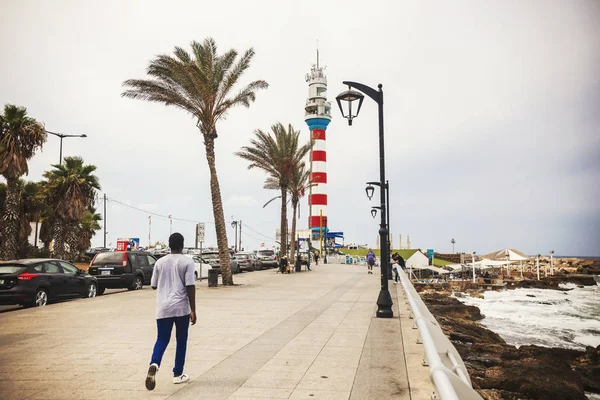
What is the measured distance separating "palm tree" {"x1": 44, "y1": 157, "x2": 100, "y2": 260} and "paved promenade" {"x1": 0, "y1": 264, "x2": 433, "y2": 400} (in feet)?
62.6

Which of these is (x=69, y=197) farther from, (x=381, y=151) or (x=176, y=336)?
(x=176, y=336)

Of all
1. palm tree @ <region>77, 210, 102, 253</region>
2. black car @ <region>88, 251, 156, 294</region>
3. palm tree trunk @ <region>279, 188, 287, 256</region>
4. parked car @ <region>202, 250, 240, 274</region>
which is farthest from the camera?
palm tree @ <region>77, 210, 102, 253</region>

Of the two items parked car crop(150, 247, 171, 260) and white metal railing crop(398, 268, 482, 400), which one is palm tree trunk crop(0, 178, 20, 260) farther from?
white metal railing crop(398, 268, 482, 400)

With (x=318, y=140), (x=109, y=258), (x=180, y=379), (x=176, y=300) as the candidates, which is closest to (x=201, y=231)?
(x=109, y=258)

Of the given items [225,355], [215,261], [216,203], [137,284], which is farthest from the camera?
[215,261]

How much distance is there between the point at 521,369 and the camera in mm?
9406

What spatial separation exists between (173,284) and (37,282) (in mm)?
9962

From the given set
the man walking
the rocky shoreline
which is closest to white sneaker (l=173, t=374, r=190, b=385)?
the man walking

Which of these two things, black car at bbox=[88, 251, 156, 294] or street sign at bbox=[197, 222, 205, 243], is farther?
street sign at bbox=[197, 222, 205, 243]

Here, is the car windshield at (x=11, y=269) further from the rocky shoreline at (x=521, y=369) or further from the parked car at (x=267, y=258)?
the parked car at (x=267, y=258)

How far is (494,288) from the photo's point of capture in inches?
1656

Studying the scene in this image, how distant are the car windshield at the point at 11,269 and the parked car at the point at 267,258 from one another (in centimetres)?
2621

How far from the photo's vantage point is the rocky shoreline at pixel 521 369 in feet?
26.8

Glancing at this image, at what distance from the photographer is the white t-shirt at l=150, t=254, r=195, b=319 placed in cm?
526
